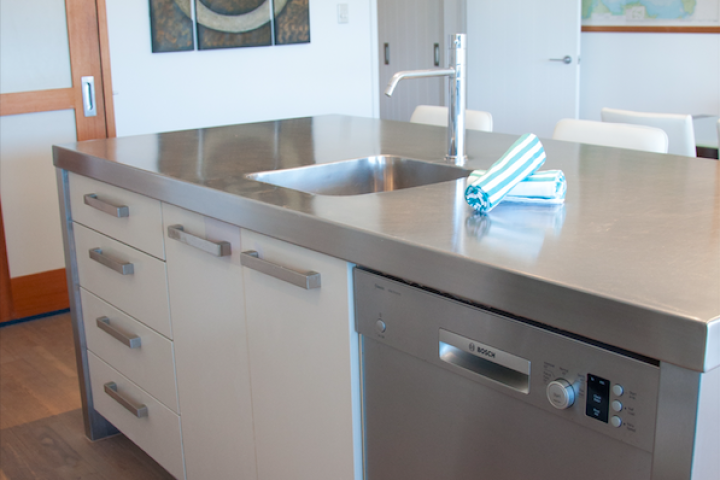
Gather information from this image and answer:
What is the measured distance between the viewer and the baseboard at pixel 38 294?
3.20 meters

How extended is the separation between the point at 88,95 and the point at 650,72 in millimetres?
3228

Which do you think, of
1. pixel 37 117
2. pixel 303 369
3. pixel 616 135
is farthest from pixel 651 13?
pixel 303 369

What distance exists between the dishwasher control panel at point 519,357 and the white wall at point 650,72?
148 inches

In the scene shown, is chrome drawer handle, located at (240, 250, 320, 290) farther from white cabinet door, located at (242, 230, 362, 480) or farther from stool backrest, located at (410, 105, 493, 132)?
stool backrest, located at (410, 105, 493, 132)

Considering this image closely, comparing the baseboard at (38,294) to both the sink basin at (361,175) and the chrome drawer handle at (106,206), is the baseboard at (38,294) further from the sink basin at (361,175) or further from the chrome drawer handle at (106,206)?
the sink basin at (361,175)

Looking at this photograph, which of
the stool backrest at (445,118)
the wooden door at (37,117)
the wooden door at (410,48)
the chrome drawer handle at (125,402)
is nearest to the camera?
the chrome drawer handle at (125,402)

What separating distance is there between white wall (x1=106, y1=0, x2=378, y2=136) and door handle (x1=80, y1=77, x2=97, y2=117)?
0.34 feet

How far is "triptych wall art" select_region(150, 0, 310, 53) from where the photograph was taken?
3.37m

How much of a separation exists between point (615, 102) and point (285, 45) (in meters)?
2.21

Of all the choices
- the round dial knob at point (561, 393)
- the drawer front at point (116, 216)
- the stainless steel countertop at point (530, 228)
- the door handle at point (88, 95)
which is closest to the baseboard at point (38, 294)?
the door handle at point (88, 95)

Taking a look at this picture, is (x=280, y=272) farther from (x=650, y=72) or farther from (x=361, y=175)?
(x=650, y=72)

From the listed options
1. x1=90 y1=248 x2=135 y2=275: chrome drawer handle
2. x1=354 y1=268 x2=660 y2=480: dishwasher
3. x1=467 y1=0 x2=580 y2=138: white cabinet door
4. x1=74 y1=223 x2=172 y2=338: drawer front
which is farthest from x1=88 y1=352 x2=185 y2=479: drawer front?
x1=467 y1=0 x2=580 y2=138: white cabinet door

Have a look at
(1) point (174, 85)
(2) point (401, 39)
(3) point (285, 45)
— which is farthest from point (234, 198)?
(2) point (401, 39)

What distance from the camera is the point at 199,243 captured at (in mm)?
1497
